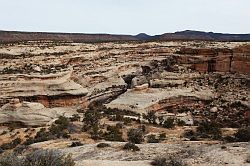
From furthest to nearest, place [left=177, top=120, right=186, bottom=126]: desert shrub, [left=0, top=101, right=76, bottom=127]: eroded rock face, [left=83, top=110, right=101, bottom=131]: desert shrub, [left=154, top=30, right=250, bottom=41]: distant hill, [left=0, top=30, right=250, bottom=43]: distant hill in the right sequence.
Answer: [left=154, top=30, right=250, bottom=41]: distant hill → [left=0, top=30, right=250, bottom=43]: distant hill → [left=177, top=120, right=186, bottom=126]: desert shrub → [left=0, top=101, right=76, bottom=127]: eroded rock face → [left=83, top=110, right=101, bottom=131]: desert shrub

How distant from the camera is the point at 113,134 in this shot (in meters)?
21.6

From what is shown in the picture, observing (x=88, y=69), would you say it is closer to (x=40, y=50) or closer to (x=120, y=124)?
(x=40, y=50)

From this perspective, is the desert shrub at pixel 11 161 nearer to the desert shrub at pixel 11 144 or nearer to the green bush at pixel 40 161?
the green bush at pixel 40 161

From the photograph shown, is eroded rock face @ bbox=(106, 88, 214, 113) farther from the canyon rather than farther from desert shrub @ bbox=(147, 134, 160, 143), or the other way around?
desert shrub @ bbox=(147, 134, 160, 143)

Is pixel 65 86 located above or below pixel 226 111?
above

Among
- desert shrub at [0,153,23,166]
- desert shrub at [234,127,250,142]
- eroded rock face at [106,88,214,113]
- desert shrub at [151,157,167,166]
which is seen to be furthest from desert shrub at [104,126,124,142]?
eroded rock face at [106,88,214,113]

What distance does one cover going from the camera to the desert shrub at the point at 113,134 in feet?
68.1

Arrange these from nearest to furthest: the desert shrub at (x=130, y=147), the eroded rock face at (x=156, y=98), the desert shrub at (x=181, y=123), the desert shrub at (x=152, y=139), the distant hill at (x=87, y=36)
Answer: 1. the desert shrub at (x=130, y=147)
2. the desert shrub at (x=152, y=139)
3. the desert shrub at (x=181, y=123)
4. the eroded rock face at (x=156, y=98)
5. the distant hill at (x=87, y=36)

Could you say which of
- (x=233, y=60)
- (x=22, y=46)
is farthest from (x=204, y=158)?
(x=22, y=46)

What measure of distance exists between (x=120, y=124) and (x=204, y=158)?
9.80 metres

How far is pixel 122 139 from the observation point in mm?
20938

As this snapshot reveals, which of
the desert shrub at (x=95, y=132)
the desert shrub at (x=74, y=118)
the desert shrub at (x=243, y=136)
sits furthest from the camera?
the desert shrub at (x=74, y=118)

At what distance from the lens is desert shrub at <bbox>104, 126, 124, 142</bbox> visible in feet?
68.1

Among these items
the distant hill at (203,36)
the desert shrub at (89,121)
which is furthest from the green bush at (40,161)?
the distant hill at (203,36)
